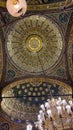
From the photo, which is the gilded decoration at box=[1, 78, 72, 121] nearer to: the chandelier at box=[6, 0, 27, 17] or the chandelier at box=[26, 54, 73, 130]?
the chandelier at box=[26, 54, 73, 130]

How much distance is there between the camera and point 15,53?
1345 centimetres

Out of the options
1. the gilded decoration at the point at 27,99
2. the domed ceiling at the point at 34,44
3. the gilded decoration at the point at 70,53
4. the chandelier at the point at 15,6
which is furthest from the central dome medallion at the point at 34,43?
the chandelier at the point at 15,6

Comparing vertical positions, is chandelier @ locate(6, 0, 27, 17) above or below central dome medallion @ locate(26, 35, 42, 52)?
above

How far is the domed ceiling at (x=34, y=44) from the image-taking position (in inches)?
502

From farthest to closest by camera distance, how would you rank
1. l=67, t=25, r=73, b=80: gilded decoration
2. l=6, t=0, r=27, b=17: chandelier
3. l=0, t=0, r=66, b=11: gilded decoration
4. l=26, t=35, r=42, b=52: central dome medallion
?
l=26, t=35, r=42, b=52: central dome medallion → l=67, t=25, r=73, b=80: gilded decoration → l=0, t=0, r=66, b=11: gilded decoration → l=6, t=0, r=27, b=17: chandelier

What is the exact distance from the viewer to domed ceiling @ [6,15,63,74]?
1274 centimetres

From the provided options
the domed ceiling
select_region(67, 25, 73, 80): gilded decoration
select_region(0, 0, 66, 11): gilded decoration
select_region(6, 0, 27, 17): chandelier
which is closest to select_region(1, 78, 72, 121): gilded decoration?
the domed ceiling

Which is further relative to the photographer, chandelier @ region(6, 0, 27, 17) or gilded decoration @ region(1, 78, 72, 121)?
gilded decoration @ region(1, 78, 72, 121)

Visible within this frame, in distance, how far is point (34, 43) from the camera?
13617 millimetres

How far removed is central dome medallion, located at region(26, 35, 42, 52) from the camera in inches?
529

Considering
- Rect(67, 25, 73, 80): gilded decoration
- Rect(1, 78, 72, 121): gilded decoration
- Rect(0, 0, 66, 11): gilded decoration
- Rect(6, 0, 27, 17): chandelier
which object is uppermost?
Rect(0, 0, 66, 11): gilded decoration

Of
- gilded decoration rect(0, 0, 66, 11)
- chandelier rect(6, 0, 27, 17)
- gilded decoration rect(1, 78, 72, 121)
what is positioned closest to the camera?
chandelier rect(6, 0, 27, 17)

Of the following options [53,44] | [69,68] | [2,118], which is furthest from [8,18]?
[2,118]

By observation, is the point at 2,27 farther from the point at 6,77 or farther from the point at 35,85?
the point at 35,85
